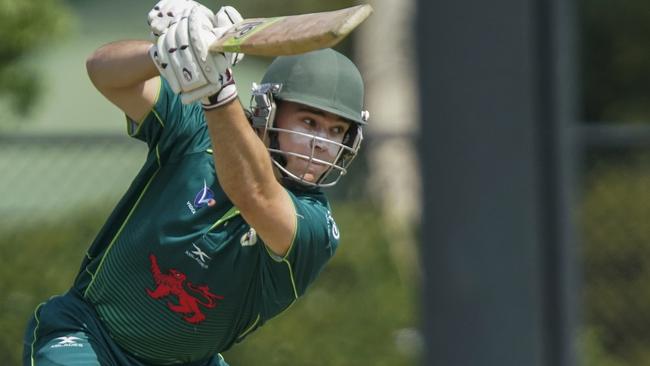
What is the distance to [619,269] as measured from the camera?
714cm

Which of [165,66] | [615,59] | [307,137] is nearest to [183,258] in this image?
[307,137]

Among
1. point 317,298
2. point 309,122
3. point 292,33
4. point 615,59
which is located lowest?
point 615,59

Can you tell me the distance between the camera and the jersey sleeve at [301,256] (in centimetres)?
345

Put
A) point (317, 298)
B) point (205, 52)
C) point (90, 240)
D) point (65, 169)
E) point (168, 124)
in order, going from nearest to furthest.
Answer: point (205, 52)
point (168, 124)
point (90, 240)
point (317, 298)
point (65, 169)

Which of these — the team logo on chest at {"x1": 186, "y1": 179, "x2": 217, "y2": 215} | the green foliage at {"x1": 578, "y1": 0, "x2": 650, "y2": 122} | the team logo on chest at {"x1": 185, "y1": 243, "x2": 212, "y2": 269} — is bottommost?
the green foliage at {"x1": 578, "y1": 0, "x2": 650, "y2": 122}

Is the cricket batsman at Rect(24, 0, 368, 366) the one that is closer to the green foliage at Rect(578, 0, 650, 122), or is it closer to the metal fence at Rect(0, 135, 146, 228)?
the metal fence at Rect(0, 135, 146, 228)

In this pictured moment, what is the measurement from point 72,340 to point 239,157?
0.90m

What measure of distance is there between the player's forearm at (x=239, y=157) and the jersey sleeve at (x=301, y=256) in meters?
0.24

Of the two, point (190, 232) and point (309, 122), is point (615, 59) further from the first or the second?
point (190, 232)

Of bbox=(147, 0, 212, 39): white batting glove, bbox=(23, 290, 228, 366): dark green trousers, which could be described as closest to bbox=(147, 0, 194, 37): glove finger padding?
bbox=(147, 0, 212, 39): white batting glove

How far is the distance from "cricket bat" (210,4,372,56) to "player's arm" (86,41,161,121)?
47 centimetres

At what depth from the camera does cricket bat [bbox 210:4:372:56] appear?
266 cm

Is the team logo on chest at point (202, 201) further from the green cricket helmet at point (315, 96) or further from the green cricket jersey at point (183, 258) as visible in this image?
the green cricket helmet at point (315, 96)

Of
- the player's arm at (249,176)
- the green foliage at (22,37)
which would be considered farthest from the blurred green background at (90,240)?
the player's arm at (249,176)
